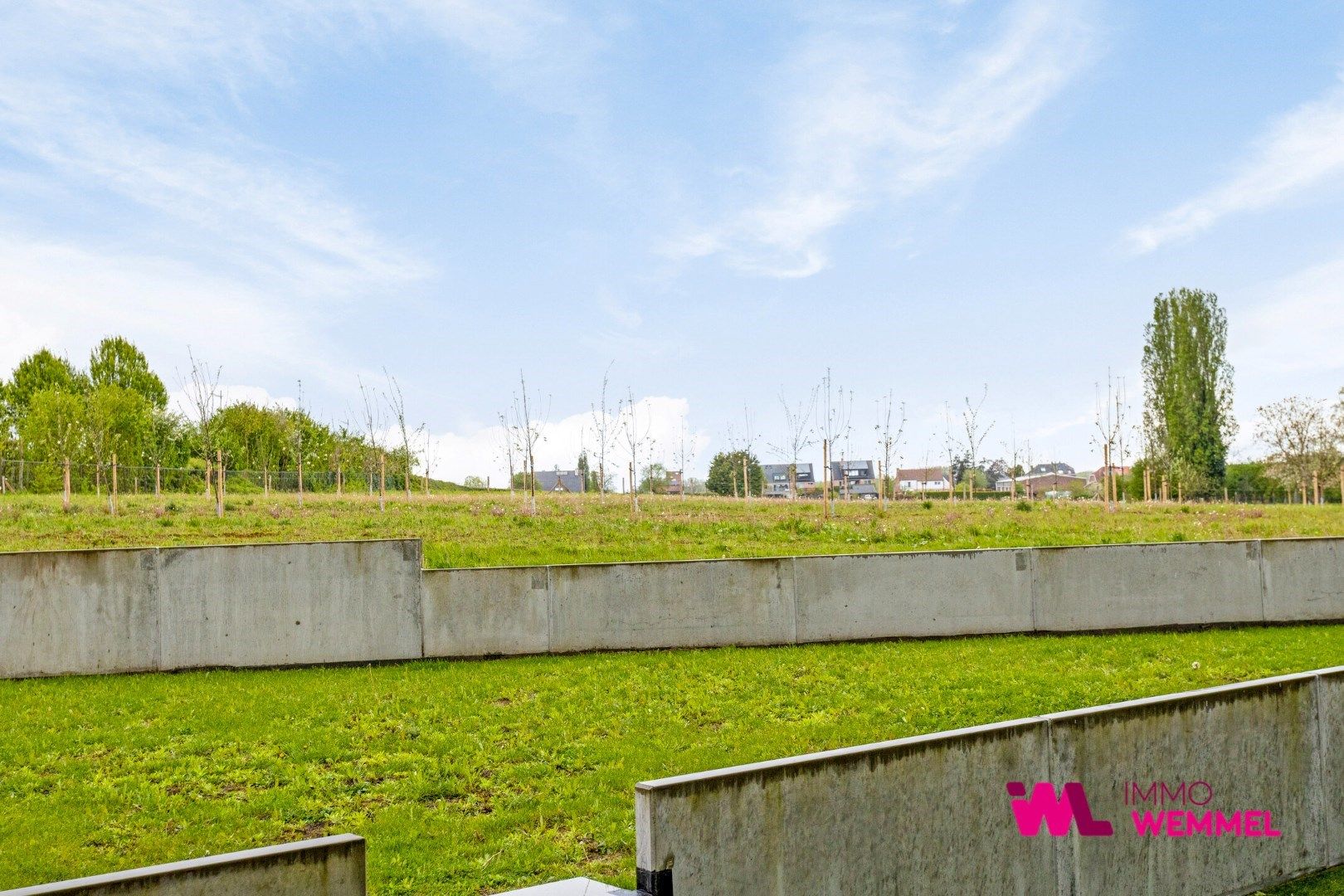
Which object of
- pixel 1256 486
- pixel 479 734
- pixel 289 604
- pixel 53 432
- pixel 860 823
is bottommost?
pixel 479 734

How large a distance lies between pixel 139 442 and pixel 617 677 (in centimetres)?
5800

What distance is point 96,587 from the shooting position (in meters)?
11.8

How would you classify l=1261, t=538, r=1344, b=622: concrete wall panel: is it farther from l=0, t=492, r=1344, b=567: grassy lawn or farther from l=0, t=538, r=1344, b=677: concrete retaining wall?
l=0, t=492, r=1344, b=567: grassy lawn

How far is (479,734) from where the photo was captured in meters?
8.98

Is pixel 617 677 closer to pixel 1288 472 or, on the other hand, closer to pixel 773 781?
pixel 773 781

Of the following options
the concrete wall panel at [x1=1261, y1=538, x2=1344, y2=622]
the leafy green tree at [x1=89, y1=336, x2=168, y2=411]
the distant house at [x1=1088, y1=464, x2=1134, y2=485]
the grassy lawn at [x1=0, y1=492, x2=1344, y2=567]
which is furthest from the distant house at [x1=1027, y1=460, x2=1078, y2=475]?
the leafy green tree at [x1=89, y1=336, x2=168, y2=411]

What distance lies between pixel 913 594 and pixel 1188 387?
56.9 meters

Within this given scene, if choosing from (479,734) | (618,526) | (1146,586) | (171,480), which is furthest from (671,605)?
(171,480)

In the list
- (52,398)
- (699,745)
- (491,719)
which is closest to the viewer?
(699,745)

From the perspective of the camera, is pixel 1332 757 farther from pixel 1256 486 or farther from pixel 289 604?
pixel 1256 486

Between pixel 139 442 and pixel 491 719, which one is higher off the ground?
pixel 139 442

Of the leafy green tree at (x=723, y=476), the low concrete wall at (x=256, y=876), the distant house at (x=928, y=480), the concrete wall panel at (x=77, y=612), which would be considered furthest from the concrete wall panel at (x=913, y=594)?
the leafy green tree at (x=723, y=476)

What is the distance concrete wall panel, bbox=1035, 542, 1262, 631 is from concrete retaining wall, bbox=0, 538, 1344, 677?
24 millimetres

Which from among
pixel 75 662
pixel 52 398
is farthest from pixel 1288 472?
pixel 52 398
